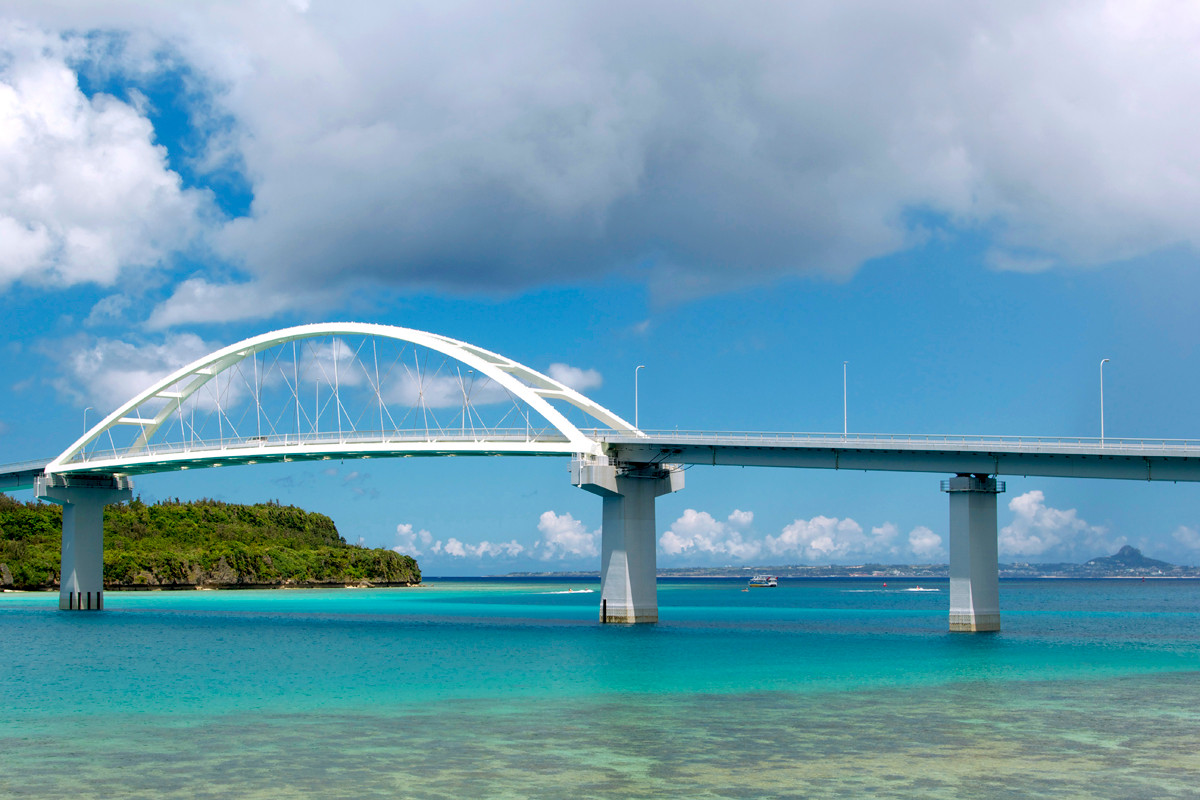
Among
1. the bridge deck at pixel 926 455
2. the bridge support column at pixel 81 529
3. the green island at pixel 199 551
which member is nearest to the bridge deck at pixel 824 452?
the bridge deck at pixel 926 455

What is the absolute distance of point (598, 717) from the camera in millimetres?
28266

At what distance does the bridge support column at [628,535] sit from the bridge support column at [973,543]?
15497 millimetres

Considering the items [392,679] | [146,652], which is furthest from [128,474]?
[392,679]

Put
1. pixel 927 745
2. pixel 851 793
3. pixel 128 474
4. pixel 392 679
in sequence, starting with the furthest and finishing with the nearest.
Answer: pixel 128 474 → pixel 392 679 → pixel 927 745 → pixel 851 793

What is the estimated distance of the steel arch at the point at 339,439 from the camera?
2579 inches

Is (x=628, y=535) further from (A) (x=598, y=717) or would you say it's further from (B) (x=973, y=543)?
(A) (x=598, y=717)

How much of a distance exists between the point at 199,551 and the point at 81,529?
6737 cm

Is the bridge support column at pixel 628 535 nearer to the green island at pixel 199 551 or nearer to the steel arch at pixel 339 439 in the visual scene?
the steel arch at pixel 339 439

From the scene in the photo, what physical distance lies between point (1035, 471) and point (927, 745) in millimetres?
36650

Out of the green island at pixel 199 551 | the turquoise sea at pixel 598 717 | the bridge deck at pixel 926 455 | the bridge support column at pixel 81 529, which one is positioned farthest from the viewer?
the green island at pixel 199 551

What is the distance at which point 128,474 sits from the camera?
91.1m

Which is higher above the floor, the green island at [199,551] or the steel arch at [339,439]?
the steel arch at [339,439]

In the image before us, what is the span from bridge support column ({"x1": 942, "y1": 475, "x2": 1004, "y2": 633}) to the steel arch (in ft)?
57.8

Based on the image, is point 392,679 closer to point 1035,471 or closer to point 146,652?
point 146,652
